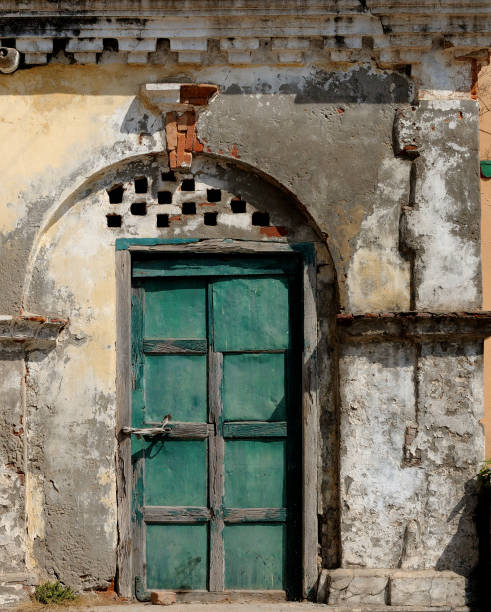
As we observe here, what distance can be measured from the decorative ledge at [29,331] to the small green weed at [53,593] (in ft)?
4.94

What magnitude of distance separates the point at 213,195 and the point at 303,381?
1357 millimetres

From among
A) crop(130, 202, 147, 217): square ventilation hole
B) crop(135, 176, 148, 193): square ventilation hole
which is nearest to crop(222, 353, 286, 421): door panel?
crop(130, 202, 147, 217): square ventilation hole

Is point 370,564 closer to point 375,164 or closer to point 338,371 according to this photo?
point 338,371

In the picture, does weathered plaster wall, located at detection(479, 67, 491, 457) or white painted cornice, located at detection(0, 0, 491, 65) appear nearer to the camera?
white painted cornice, located at detection(0, 0, 491, 65)

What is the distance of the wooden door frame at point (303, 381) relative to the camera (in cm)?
534

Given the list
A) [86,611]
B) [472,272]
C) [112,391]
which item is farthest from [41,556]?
[472,272]

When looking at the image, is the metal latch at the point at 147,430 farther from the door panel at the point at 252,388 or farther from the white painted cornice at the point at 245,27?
the white painted cornice at the point at 245,27

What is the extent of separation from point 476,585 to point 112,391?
102 inches

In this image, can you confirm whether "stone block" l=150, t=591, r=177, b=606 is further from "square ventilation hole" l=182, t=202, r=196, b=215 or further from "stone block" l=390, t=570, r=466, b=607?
"square ventilation hole" l=182, t=202, r=196, b=215

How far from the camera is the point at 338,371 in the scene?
5.34m

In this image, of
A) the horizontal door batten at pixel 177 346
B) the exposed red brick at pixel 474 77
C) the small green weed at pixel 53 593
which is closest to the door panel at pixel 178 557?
the small green weed at pixel 53 593

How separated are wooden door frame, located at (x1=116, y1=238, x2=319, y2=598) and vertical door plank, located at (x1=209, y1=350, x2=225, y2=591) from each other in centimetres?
52

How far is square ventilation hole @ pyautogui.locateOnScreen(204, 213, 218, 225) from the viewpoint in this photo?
5.47 m

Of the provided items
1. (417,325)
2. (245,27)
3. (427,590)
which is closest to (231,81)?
(245,27)
